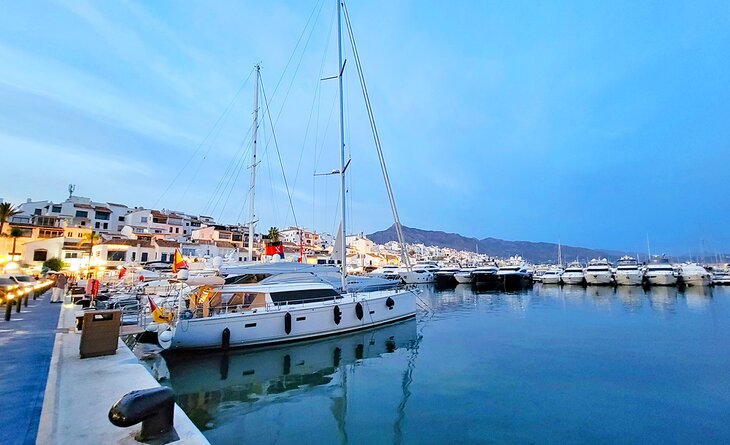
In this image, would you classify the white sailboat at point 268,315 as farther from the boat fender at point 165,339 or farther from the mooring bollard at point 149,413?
the mooring bollard at point 149,413

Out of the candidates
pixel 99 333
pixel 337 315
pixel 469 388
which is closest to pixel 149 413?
pixel 99 333

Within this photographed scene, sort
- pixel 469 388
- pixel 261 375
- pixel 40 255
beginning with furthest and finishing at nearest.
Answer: pixel 40 255, pixel 261 375, pixel 469 388

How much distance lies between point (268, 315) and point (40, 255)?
5058 cm

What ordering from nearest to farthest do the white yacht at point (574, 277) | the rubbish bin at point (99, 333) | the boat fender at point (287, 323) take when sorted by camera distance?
the rubbish bin at point (99, 333), the boat fender at point (287, 323), the white yacht at point (574, 277)

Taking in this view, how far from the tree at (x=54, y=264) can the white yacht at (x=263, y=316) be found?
41.4 meters

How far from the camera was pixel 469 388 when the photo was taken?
30.5 ft

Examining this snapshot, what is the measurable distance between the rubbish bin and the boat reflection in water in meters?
2.38

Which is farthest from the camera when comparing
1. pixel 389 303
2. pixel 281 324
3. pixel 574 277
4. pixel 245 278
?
pixel 574 277

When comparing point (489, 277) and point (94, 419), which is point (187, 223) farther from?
point (94, 419)

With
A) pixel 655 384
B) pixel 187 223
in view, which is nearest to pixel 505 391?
pixel 655 384

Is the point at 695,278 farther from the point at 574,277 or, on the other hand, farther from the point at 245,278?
the point at 245,278

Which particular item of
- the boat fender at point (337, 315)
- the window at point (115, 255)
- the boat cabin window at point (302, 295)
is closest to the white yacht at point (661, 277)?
the boat cabin window at point (302, 295)

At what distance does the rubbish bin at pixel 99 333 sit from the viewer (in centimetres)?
692

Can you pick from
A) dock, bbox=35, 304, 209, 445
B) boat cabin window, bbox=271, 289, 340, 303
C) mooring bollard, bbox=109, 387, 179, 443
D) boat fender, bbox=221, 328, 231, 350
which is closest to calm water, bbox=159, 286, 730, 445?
boat fender, bbox=221, 328, 231, 350
